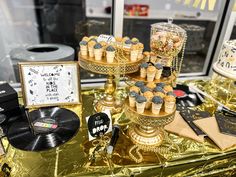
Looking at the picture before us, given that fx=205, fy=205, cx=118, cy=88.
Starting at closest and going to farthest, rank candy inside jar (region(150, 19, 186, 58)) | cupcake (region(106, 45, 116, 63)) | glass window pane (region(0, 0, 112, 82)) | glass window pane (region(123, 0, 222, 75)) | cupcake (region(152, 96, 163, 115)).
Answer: cupcake (region(152, 96, 163, 115)) → cupcake (region(106, 45, 116, 63)) → candy inside jar (region(150, 19, 186, 58)) → glass window pane (region(0, 0, 112, 82)) → glass window pane (region(123, 0, 222, 75))

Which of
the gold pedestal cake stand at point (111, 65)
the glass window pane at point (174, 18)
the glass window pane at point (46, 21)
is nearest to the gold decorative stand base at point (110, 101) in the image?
the gold pedestal cake stand at point (111, 65)

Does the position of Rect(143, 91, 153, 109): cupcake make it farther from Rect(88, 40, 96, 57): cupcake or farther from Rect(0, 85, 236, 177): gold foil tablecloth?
Rect(88, 40, 96, 57): cupcake

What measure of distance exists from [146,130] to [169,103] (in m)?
0.17

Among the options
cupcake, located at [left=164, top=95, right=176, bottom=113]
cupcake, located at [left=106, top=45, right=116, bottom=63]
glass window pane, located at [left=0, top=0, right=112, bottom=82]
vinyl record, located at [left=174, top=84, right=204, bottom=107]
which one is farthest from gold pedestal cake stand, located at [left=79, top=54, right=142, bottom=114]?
glass window pane, located at [left=0, top=0, right=112, bottom=82]

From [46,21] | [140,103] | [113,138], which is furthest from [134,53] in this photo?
[46,21]

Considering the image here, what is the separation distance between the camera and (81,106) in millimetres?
1068

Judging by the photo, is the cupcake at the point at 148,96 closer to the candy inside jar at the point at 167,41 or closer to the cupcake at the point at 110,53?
the cupcake at the point at 110,53

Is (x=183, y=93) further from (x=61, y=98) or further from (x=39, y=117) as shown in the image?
(x=39, y=117)

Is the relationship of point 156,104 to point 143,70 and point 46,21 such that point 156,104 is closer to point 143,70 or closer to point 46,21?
point 143,70

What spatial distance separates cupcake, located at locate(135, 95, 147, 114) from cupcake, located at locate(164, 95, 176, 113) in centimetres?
8

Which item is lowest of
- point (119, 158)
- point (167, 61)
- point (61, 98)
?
point (119, 158)

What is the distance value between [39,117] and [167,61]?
0.68 meters

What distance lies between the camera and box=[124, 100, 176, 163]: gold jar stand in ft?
2.47

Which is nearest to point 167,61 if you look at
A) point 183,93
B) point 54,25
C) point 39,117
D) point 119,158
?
point 183,93
